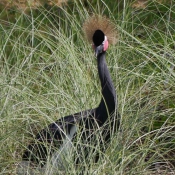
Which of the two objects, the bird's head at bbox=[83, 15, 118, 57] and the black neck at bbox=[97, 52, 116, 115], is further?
the bird's head at bbox=[83, 15, 118, 57]

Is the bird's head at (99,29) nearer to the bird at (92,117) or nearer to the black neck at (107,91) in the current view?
the bird at (92,117)

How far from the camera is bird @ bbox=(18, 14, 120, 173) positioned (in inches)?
122

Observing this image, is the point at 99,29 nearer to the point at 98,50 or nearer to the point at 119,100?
the point at 98,50

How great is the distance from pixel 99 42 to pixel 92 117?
0.55 m

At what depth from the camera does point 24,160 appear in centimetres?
313

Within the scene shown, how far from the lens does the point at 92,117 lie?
317 centimetres

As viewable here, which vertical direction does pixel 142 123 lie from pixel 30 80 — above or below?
below

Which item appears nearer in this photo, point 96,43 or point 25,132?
point 25,132

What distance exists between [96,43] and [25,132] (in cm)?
67

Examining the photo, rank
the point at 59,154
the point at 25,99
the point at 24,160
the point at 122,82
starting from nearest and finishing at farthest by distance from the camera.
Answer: the point at 59,154 → the point at 24,160 → the point at 25,99 → the point at 122,82

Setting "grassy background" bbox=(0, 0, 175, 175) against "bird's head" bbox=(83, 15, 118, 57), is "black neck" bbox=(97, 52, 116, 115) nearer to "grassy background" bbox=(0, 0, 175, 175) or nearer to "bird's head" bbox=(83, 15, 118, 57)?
"grassy background" bbox=(0, 0, 175, 175)

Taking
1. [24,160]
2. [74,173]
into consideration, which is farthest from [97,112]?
[74,173]

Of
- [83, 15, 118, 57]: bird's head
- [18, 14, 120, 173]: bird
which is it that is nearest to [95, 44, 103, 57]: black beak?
Answer: [18, 14, 120, 173]: bird

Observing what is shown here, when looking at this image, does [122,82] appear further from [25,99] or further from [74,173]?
[74,173]
